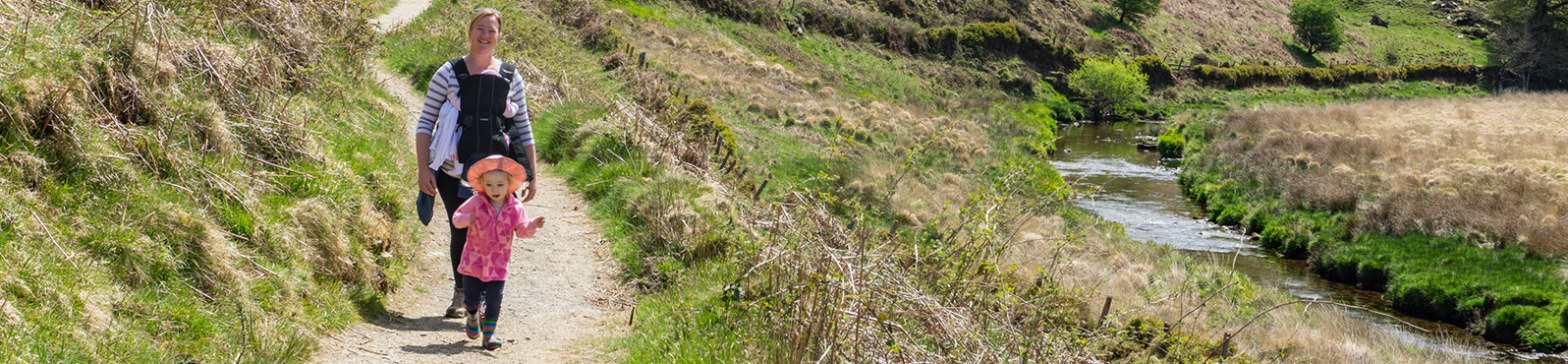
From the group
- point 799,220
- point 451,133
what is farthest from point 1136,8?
point 451,133

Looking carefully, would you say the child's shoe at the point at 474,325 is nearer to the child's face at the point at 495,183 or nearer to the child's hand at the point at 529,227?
the child's hand at the point at 529,227

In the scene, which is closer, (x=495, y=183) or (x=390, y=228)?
(x=495, y=183)

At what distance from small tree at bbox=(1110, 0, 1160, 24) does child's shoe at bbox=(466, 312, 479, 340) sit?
64331mm

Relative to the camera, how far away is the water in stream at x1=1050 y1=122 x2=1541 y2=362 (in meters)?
13.9

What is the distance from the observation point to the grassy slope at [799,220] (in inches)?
184

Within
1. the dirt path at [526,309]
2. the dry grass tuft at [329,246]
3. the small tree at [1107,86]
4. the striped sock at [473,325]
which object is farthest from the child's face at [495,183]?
the small tree at [1107,86]

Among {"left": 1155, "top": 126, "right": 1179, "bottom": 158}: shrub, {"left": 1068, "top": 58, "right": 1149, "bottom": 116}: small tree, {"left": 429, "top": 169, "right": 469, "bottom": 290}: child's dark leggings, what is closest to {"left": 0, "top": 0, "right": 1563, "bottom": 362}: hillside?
{"left": 429, "top": 169, "right": 469, "bottom": 290}: child's dark leggings

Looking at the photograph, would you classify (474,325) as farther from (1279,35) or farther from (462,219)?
(1279,35)

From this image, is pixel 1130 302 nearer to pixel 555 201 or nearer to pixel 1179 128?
pixel 555 201

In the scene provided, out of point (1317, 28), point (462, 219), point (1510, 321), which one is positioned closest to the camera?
point (462, 219)

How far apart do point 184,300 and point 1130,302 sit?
963cm

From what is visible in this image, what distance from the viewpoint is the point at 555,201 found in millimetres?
8484

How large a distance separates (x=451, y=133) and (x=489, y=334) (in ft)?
3.36

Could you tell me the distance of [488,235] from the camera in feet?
14.6
